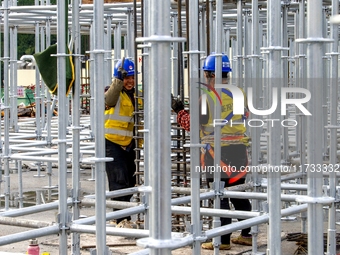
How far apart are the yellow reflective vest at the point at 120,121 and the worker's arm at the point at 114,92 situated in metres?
0.09

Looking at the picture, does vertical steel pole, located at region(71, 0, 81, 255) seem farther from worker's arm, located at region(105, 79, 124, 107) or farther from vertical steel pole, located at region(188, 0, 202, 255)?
worker's arm, located at region(105, 79, 124, 107)

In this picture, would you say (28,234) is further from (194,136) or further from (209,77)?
(209,77)

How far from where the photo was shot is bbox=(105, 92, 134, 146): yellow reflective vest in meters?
8.73

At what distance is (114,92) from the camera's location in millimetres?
8586

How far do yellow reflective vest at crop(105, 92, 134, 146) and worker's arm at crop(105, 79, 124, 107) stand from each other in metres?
0.09

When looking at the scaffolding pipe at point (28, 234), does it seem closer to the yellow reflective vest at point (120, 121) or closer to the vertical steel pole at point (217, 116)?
the vertical steel pole at point (217, 116)

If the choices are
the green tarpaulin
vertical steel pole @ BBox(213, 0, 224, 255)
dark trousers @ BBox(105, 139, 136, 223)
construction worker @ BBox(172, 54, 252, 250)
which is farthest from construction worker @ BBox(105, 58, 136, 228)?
the green tarpaulin

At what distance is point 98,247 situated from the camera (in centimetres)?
518

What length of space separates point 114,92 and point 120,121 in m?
0.36

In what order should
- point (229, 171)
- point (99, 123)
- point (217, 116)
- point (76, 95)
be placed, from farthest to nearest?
1. point (229, 171)
2. point (217, 116)
3. point (76, 95)
4. point (99, 123)

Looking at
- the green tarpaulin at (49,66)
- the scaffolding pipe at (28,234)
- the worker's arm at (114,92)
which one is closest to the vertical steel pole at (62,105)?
the scaffolding pipe at (28,234)

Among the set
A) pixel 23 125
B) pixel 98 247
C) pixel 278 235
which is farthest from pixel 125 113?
pixel 23 125

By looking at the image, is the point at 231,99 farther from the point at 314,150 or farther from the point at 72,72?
the point at 314,150

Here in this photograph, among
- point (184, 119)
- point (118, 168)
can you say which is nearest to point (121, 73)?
point (118, 168)
